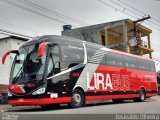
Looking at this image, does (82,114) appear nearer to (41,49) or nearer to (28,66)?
(41,49)

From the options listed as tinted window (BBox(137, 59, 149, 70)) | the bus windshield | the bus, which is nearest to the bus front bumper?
the bus

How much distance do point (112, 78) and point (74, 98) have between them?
4.86 metres

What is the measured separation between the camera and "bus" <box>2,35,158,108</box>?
15.1 meters

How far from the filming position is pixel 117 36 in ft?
158

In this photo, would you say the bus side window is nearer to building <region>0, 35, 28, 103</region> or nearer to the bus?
the bus

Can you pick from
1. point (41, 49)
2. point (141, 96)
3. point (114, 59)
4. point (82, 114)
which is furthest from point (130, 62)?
point (82, 114)

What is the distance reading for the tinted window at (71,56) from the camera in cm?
1629

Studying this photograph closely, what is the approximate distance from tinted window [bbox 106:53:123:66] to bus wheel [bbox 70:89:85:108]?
4.11 meters

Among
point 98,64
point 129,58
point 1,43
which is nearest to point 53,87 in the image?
point 98,64

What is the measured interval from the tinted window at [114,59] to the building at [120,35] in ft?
68.4

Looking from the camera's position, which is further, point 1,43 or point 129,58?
point 1,43

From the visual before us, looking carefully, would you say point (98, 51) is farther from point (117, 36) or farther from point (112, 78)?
point (117, 36)

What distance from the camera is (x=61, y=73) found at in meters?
15.9

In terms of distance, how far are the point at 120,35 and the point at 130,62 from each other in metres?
24.9
